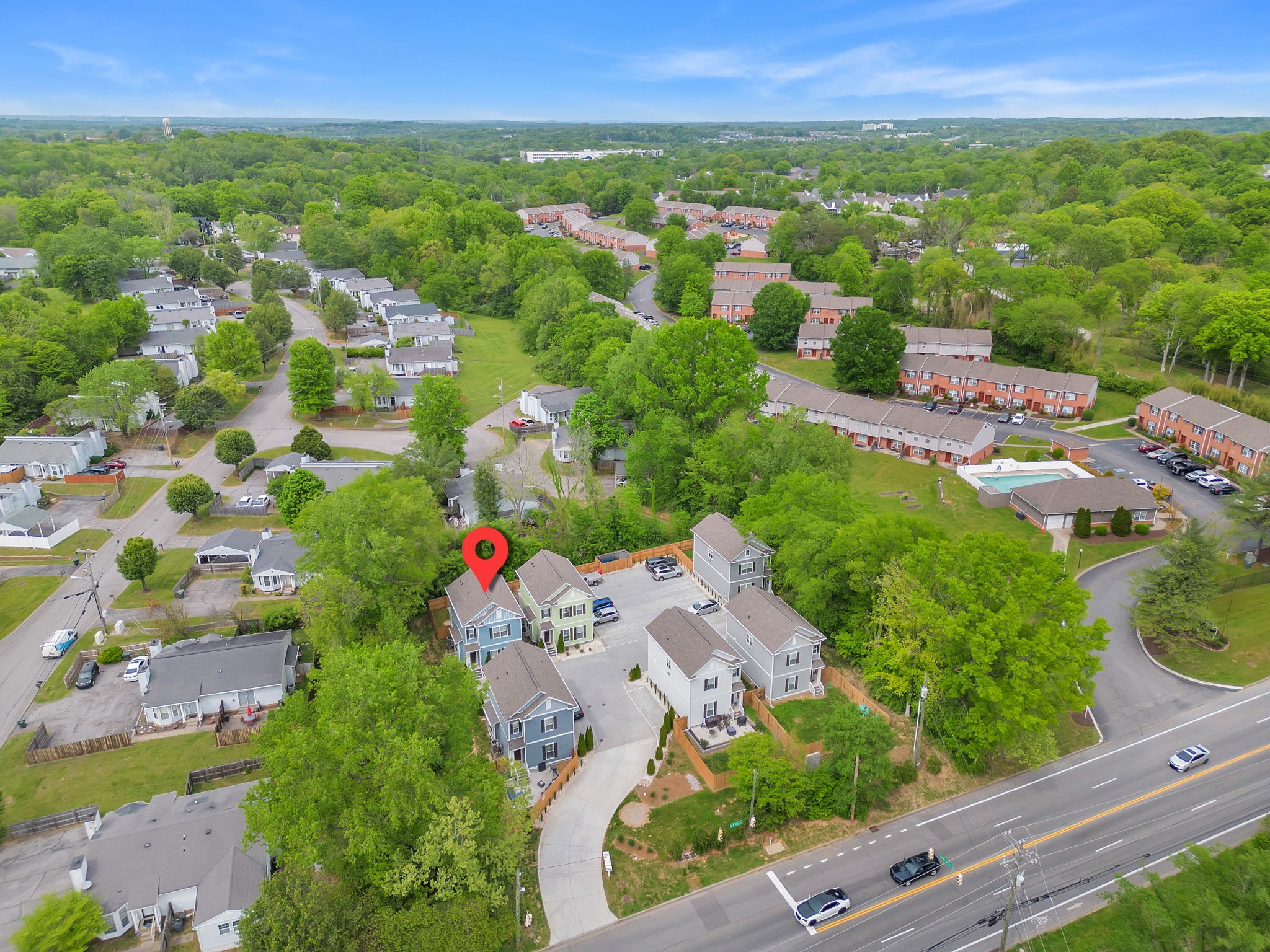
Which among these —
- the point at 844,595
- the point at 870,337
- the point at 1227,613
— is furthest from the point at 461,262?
the point at 1227,613

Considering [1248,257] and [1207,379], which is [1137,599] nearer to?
[1207,379]

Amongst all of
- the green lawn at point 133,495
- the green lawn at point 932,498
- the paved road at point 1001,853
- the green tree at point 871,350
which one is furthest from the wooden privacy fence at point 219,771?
the green tree at point 871,350

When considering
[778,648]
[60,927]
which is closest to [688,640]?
[778,648]

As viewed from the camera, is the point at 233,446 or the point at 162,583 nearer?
the point at 162,583

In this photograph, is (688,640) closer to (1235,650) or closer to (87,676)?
(1235,650)

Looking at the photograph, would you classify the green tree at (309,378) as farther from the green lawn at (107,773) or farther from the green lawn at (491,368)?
the green lawn at (107,773)

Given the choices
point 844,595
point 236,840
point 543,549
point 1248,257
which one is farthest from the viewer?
point 1248,257

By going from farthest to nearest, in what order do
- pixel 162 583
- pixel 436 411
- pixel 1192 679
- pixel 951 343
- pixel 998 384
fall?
pixel 951 343 < pixel 998 384 < pixel 436 411 < pixel 162 583 < pixel 1192 679
